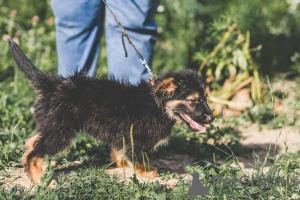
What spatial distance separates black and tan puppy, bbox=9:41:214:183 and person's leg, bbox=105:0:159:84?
0.55 metres

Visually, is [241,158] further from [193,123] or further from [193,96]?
[193,96]

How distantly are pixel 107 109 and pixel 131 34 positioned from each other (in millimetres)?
1081

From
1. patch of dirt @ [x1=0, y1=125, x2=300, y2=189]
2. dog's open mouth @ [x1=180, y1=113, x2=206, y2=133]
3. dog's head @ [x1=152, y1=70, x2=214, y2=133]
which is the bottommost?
patch of dirt @ [x1=0, y1=125, x2=300, y2=189]

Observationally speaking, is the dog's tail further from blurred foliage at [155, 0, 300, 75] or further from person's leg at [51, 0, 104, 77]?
blurred foliage at [155, 0, 300, 75]

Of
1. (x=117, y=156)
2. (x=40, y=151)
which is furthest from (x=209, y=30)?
(x=40, y=151)

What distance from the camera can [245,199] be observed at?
229cm

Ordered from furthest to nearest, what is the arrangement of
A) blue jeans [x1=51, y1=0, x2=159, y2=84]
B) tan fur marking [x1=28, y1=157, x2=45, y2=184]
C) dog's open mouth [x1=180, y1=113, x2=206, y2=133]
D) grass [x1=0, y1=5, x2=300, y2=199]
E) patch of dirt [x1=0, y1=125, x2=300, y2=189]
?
blue jeans [x1=51, y1=0, x2=159, y2=84] < dog's open mouth [x1=180, y1=113, x2=206, y2=133] < patch of dirt [x1=0, y1=125, x2=300, y2=189] < tan fur marking [x1=28, y1=157, x2=45, y2=184] < grass [x1=0, y1=5, x2=300, y2=199]

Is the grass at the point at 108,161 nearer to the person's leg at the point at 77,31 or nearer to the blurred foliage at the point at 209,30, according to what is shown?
the person's leg at the point at 77,31

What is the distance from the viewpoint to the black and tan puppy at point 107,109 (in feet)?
8.77

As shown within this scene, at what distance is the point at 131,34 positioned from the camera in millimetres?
3406

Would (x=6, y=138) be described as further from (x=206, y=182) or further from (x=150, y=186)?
(x=206, y=182)

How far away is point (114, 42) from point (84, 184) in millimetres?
1664

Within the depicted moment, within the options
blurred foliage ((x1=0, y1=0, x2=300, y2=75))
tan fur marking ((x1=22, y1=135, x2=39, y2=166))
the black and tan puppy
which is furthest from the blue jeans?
blurred foliage ((x1=0, y1=0, x2=300, y2=75))

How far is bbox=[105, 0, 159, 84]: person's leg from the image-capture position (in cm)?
326
